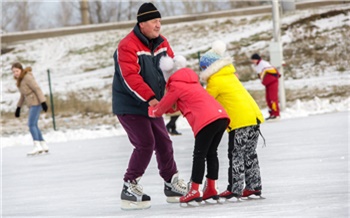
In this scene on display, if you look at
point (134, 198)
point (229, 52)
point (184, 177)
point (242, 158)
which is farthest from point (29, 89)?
point (229, 52)

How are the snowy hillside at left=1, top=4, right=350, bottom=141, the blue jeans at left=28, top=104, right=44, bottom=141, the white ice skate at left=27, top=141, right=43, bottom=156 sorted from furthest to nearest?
1. the snowy hillside at left=1, top=4, right=350, bottom=141
2. the white ice skate at left=27, top=141, right=43, bottom=156
3. the blue jeans at left=28, top=104, right=44, bottom=141

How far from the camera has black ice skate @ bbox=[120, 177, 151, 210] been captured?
22.8 feet

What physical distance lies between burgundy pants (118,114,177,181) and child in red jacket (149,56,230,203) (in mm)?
314

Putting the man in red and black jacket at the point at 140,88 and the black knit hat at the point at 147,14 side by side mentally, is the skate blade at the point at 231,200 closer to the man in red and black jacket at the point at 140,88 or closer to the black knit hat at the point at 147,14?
the man in red and black jacket at the point at 140,88

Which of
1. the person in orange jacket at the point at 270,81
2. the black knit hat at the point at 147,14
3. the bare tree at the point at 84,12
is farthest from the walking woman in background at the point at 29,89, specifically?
the bare tree at the point at 84,12

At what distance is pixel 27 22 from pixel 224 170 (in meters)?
37.1

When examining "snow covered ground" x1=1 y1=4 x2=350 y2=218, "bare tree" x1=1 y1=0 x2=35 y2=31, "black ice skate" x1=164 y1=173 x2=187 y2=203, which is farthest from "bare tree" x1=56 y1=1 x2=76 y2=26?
"black ice skate" x1=164 y1=173 x2=187 y2=203

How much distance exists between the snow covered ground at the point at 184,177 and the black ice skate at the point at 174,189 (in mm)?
101

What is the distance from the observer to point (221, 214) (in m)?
6.09

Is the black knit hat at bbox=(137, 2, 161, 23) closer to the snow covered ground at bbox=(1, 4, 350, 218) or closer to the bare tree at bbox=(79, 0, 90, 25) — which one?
the snow covered ground at bbox=(1, 4, 350, 218)

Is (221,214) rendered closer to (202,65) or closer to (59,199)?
(202,65)

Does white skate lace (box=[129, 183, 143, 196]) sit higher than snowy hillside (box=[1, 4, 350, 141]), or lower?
higher

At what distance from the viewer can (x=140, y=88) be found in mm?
6672

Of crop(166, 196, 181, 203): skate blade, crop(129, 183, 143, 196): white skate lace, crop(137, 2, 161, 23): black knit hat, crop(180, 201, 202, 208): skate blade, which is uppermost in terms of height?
crop(137, 2, 161, 23): black knit hat
